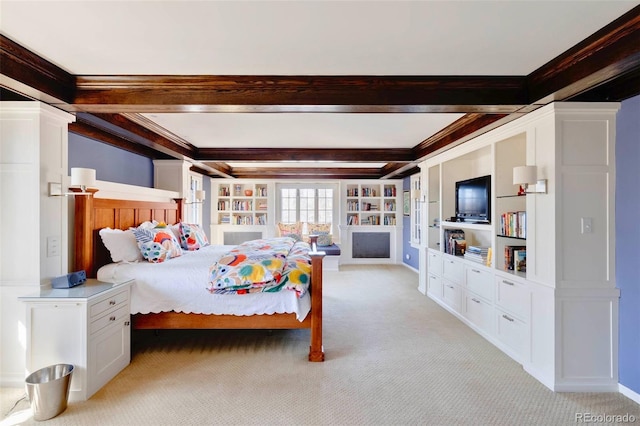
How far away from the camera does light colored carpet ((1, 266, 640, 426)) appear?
223cm

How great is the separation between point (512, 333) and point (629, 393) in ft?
2.80

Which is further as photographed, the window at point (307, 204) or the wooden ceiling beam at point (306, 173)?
the window at point (307, 204)

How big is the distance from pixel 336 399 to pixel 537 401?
151 centimetres

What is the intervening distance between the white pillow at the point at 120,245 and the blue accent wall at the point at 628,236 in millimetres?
4507

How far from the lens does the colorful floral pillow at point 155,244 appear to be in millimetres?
3561

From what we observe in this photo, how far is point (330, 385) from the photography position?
261 cm

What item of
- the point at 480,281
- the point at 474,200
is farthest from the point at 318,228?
the point at 480,281

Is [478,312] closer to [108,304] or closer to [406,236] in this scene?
[108,304]

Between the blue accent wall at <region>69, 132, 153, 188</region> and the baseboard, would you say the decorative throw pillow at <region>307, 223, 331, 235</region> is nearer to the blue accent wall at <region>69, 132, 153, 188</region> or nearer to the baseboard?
the blue accent wall at <region>69, 132, 153, 188</region>

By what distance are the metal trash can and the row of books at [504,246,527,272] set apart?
12.8ft

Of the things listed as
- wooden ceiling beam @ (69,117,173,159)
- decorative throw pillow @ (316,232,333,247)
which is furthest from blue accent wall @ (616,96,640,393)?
decorative throw pillow @ (316,232,333,247)

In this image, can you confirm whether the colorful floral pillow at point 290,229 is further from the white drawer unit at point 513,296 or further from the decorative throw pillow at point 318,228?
the white drawer unit at point 513,296

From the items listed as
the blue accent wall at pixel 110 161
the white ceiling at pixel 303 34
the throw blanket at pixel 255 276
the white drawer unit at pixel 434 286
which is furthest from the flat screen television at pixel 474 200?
the blue accent wall at pixel 110 161

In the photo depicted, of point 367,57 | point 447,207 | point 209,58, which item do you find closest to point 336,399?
point 367,57
